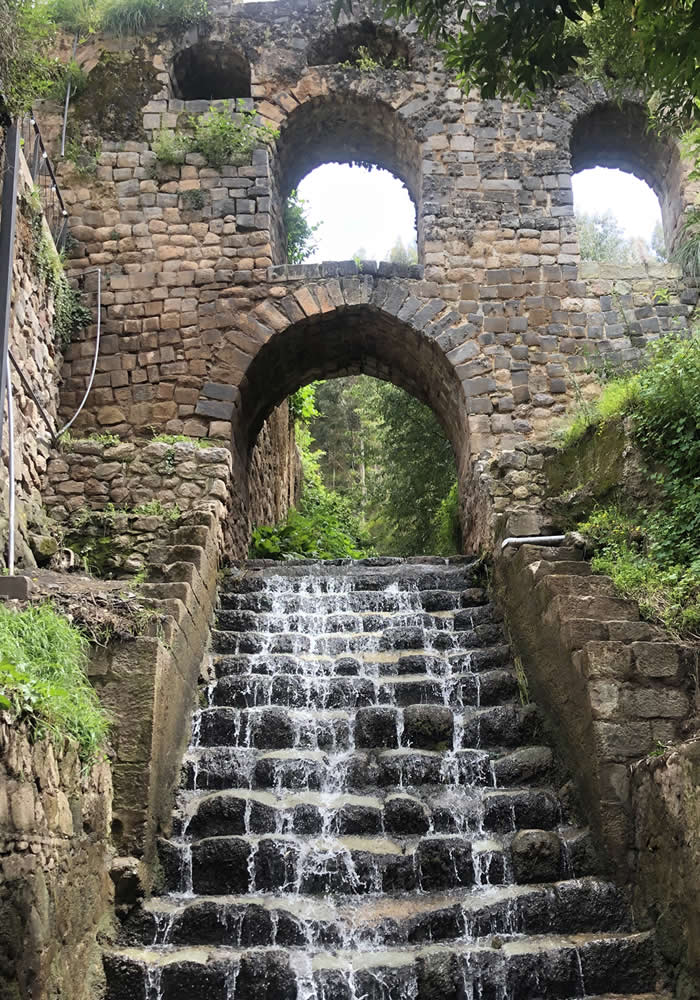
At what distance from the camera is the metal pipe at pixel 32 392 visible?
25.2 ft

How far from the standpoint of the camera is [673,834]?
4.21 metres

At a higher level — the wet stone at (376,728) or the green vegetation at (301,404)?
the green vegetation at (301,404)

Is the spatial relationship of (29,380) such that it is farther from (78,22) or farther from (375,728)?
(78,22)

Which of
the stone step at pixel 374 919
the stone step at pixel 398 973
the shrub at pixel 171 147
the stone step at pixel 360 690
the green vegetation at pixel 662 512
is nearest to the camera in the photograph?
the stone step at pixel 398 973

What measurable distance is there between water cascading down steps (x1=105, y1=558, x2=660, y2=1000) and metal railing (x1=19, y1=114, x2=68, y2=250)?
526 cm

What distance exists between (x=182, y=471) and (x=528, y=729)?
4431 mm

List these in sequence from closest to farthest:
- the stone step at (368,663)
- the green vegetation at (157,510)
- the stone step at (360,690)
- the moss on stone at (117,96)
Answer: the stone step at (360,690) < the stone step at (368,663) < the green vegetation at (157,510) < the moss on stone at (117,96)

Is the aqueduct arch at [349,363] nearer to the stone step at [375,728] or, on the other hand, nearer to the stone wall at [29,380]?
the stone wall at [29,380]

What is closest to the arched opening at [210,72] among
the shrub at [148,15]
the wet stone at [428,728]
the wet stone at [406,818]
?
the shrub at [148,15]

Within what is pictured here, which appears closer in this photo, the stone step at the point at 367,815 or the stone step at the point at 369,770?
the stone step at the point at 367,815

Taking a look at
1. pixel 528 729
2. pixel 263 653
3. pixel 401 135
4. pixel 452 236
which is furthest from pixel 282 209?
pixel 528 729

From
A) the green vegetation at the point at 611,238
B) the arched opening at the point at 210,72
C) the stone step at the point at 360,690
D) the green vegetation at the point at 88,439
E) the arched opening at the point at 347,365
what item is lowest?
the stone step at the point at 360,690

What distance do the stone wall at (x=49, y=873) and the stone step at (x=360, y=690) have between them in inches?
78.7

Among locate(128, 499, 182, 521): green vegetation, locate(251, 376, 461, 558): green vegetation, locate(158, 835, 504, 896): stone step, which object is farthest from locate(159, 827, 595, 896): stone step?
locate(251, 376, 461, 558): green vegetation
